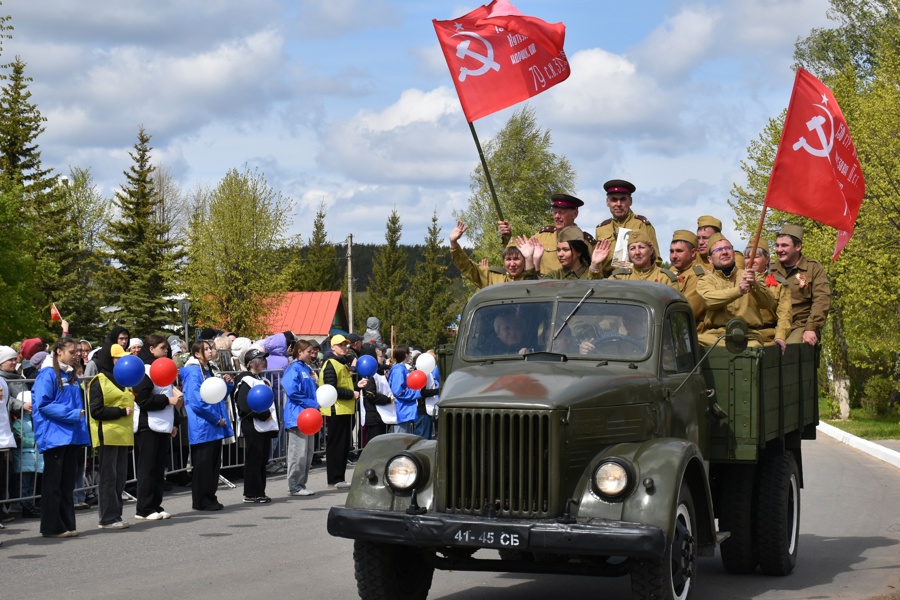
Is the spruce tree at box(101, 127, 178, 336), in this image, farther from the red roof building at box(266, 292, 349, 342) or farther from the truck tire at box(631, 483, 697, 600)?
the truck tire at box(631, 483, 697, 600)

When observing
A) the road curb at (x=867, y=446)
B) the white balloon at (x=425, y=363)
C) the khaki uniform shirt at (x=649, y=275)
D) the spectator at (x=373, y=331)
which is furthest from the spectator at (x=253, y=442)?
the spectator at (x=373, y=331)

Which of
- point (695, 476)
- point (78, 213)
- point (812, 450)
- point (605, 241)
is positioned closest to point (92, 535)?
point (605, 241)

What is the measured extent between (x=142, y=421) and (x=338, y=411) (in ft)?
11.5

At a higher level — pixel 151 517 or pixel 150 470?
pixel 150 470

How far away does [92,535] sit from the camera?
11906 millimetres

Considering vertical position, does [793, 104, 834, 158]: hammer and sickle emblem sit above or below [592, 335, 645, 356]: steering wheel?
above

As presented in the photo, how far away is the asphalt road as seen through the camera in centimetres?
896

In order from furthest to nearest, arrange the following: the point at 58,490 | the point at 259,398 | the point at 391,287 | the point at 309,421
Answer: the point at 391,287 → the point at 259,398 → the point at 309,421 → the point at 58,490

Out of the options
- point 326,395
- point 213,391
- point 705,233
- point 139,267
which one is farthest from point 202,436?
point 139,267

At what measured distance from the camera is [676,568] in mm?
7375

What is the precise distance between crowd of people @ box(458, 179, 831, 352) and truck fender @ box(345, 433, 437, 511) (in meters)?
2.48

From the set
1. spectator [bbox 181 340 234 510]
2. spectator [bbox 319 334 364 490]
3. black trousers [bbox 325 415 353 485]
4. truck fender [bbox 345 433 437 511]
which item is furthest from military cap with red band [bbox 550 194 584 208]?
black trousers [bbox 325 415 353 485]

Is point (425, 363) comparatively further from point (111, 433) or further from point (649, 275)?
point (649, 275)

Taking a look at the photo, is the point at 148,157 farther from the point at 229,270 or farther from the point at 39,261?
the point at 39,261
